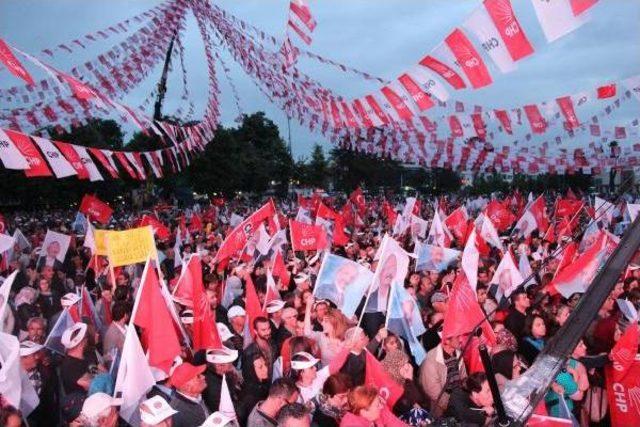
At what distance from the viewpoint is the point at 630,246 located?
9.10ft

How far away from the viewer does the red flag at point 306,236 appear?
12672mm

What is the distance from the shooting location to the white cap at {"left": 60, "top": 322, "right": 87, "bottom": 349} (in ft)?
20.0

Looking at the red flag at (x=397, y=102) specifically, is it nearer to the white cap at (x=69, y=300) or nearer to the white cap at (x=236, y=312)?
the white cap at (x=236, y=312)

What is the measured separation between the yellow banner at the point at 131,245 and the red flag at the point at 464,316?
4203 mm

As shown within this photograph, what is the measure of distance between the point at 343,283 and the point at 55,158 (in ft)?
30.8

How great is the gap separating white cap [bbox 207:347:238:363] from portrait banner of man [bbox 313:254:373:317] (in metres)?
1.77

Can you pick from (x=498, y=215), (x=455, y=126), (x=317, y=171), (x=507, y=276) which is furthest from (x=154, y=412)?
(x=317, y=171)

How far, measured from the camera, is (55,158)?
542 inches

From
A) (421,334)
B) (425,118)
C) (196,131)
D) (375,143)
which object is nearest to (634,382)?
(421,334)

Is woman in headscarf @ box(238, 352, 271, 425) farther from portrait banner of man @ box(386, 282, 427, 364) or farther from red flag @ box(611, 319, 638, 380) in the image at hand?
red flag @ box(611, 319, 638, 380)

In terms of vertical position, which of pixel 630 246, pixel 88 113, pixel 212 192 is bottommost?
pixel 212 192

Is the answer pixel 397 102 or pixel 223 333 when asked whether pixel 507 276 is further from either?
pixel 223 333

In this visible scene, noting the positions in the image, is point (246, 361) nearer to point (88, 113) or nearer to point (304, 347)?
point (304, 347)

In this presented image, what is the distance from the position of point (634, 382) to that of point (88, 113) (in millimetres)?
14665
